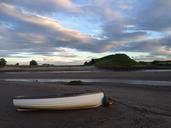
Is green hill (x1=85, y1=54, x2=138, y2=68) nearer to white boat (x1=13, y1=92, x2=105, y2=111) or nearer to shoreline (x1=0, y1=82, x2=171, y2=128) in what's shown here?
shoreline (x1=0, y1=82, x2=171, y2=128)

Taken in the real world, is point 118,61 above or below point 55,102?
above

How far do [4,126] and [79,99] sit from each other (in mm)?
4652

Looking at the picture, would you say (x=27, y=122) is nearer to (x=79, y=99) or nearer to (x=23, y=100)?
(x=23, y=100)

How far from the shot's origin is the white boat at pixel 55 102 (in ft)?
53.6

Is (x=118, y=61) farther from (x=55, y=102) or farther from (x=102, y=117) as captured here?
(x=102, y=117)

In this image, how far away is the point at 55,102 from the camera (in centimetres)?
1633

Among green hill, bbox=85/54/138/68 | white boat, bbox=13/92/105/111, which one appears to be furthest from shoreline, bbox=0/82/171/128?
green hill, bbox=85/54/138/68

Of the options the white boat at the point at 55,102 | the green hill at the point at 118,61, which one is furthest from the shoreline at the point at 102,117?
the green hill at the point at 118,61

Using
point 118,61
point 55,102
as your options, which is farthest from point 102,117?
point 118,61

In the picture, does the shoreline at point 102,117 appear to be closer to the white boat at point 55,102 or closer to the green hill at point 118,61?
the white boat at point 55,102

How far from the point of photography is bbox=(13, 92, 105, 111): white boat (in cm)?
1633

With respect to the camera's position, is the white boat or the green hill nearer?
the white boat

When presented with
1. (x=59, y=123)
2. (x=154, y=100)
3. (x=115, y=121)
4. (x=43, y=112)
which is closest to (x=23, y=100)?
(x=43, y=112)

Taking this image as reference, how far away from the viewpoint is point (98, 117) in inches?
590
